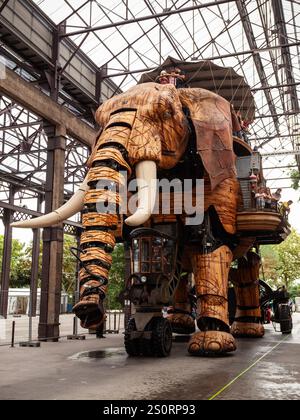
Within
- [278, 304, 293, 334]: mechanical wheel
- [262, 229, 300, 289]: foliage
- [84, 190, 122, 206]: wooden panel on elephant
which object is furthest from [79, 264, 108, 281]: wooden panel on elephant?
[262, 229, 300, 289]: foliage

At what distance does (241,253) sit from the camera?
9656 mm

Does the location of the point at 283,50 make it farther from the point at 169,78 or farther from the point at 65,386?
the point at 65,386

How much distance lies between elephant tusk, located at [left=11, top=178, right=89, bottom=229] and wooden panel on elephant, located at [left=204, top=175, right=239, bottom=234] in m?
2.15

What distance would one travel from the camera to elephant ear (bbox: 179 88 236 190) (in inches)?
298

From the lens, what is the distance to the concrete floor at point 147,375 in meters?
4.57

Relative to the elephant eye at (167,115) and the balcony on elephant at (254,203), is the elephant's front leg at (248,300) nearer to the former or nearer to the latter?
the balcony on elephant at (254,203)

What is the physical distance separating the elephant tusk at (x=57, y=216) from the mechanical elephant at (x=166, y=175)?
0.04 feet

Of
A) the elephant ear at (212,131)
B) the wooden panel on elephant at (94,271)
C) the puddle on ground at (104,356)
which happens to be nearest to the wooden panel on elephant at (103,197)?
the wooden panel on elephant at (94,271)

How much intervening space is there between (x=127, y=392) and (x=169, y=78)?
19.1 feet

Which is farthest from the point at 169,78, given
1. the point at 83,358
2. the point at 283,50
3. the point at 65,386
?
the point at 283,50

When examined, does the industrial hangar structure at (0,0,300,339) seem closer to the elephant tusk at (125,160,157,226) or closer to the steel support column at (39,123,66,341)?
the steel support column at (39,123,66,341)

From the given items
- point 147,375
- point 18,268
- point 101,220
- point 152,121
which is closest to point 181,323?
point 147,375

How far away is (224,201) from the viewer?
8078 millimetres

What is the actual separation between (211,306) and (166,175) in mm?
2211
